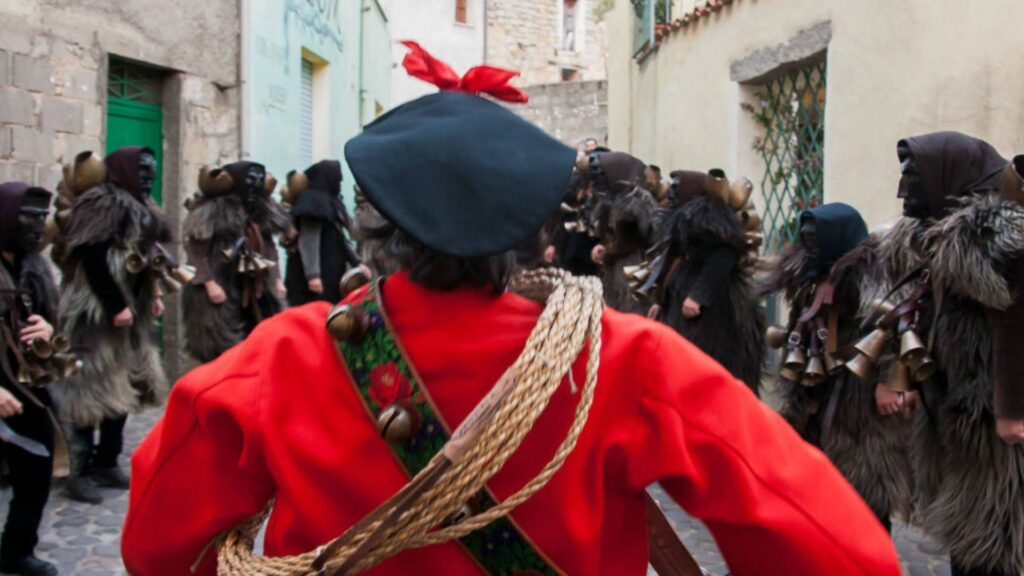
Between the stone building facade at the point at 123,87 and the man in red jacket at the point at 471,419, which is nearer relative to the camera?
the man in red jacket at the point at 471,419

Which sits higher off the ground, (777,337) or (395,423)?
(395,423)

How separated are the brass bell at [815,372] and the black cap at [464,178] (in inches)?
124

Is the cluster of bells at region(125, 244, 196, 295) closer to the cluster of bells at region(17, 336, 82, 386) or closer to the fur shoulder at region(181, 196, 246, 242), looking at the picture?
the fur shoulder at region(181, 196, 246, 242)

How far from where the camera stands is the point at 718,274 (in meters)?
5.88

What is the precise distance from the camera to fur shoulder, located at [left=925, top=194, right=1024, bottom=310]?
10.0 ft

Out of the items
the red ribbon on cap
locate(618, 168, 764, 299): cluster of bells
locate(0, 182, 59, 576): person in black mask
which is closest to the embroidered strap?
the red ribbon on cap

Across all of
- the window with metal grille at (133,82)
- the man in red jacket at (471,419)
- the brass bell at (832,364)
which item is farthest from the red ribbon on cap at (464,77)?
the window with metal grille at (133,82)

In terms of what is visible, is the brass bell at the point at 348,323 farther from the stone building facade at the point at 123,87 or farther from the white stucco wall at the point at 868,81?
the stone building facade at the point at 123,87

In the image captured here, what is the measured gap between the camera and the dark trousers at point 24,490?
416 centimetres

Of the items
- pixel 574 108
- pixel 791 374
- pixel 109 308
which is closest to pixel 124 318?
pixel 109 308

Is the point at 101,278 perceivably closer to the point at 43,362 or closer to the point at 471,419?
the point at 43,362

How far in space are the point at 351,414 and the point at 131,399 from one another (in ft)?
14.3

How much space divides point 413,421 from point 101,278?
4296 mm

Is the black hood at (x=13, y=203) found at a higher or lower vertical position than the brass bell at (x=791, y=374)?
higher
